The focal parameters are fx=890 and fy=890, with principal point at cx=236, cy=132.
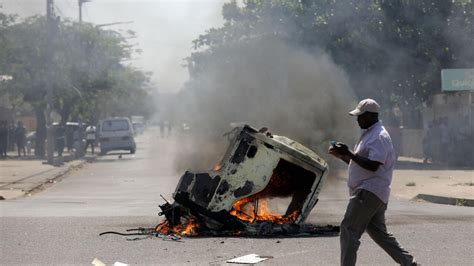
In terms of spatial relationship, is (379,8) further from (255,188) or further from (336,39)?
(255,188)

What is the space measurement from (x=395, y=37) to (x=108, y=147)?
18.1 metres

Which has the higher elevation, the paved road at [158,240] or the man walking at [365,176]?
the man walking at [365,176]

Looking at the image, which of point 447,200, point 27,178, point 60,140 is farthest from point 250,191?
point 60,140

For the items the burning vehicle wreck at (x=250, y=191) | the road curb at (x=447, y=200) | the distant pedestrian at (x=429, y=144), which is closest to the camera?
the burning vehicle wreck at (x=250, y=191)

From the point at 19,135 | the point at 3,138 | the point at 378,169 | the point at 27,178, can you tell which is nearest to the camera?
the point at 378,169

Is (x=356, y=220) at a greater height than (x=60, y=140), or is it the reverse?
(x=356, y=220)

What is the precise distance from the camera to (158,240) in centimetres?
1073

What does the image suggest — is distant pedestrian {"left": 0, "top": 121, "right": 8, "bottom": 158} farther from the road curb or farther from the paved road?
the road curb

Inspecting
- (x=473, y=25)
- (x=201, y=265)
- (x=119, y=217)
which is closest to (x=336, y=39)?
(x=473, y=25)

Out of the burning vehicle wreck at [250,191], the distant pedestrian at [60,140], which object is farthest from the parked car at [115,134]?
the burning vehicle wreck at [250,191]

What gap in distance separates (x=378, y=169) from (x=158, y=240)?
4162 mm

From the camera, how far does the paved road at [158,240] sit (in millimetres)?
9328

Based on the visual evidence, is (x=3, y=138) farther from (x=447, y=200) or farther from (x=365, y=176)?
(x=365, y=176)

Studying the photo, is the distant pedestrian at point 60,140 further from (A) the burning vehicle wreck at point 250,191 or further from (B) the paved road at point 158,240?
(A) the burning vehicle wreck at point 250,191
